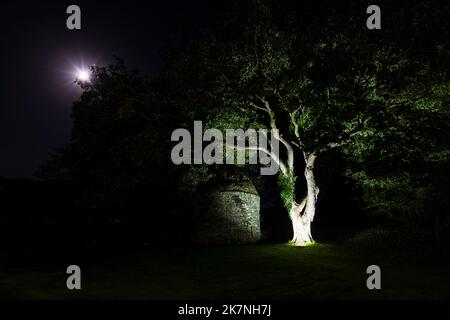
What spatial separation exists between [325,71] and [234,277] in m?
12.2

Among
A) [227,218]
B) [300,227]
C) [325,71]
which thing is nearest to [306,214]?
[300,227]

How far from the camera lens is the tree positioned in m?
19.8

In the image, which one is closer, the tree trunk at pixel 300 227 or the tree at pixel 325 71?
the tree at pixel 325 71

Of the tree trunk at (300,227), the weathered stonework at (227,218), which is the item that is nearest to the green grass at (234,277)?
the tree trunk at (300,227)

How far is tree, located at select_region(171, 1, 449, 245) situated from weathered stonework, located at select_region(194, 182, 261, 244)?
4.63m

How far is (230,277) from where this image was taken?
44.2 feet

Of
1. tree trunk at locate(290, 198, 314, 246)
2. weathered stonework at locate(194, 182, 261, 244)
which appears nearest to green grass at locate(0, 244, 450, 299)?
tree trunk at locate(290, 198, 314, 246)

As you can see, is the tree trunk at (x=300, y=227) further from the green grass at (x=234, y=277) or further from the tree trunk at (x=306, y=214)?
the green grass at (x=234, y=277)

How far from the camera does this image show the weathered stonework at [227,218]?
87.5 ft

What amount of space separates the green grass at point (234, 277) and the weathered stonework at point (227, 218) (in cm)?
660

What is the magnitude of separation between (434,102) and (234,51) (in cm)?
1033

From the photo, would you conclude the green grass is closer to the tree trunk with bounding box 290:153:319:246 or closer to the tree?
the tree trunk with bounding box 290:153:319:246
